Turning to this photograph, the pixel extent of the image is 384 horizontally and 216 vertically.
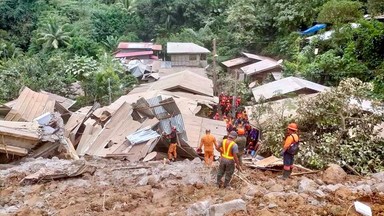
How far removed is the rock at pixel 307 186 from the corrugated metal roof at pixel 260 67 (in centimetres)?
1812

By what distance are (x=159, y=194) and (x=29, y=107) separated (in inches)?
390

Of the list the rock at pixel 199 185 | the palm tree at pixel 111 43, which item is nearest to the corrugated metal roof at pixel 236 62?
the palm tree at pixel 111 43

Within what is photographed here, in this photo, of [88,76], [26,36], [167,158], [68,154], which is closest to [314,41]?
[88,76]

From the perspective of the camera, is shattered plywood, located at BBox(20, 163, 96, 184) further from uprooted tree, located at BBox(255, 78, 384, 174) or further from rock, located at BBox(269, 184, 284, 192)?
uprooted tree, located at BBox(255, 78, 384, 174)

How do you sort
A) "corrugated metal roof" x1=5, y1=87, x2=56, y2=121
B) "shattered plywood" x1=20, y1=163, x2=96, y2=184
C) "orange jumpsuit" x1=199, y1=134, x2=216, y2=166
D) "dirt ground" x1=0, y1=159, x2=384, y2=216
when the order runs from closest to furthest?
"dirt ground" x1=0, y1=159, x2=384, y2=216
"shattered plywood" x1=20, y1=163, x2=96, y2=184
"orange jumpsuit" x1=199, y1=134, x2=216, y2=166
"corrugated metal roof" x1=5, y1=87, x2=56, y2=121

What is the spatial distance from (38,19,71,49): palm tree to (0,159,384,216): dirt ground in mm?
27370

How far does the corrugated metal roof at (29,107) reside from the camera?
15.6m

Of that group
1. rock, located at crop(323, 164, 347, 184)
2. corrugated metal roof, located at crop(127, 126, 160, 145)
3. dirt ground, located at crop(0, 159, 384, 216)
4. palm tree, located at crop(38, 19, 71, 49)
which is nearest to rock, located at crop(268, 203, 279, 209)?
dirt ground, located at crop(0, 159, 384, 216)

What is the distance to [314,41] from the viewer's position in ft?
82.6

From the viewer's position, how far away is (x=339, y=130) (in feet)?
38.5

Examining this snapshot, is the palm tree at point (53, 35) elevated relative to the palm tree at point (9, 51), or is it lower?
elevated

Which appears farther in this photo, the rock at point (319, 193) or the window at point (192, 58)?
the window at point (192, 58)

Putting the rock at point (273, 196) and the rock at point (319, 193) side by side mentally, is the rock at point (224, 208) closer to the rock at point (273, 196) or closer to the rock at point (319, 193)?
the rock at point (273, 196)

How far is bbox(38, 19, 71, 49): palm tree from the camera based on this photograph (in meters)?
35.3
